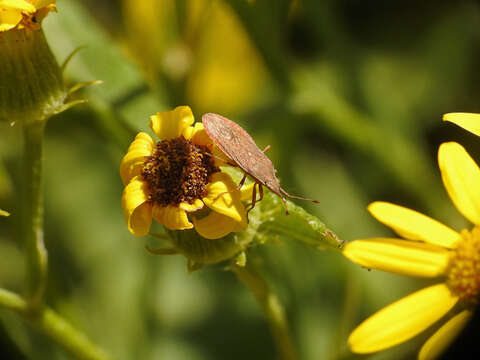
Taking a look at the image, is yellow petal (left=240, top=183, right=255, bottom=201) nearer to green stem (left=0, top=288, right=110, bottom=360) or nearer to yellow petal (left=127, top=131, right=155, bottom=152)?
yellow petal (left=127, top=131, right=155, bottom=152)

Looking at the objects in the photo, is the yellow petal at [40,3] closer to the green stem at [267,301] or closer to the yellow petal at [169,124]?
the yellow petal at [169,124]

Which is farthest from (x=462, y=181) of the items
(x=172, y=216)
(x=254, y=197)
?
(x=172, y=216)

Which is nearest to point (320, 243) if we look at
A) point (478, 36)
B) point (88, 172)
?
point (88, 172)

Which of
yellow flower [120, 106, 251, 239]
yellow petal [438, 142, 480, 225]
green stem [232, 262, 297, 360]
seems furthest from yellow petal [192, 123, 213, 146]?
yellow petal [438, 142, 480, 225]

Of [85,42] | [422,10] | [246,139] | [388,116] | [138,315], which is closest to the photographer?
[246,139]

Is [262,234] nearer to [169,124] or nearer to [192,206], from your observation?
[192,206]

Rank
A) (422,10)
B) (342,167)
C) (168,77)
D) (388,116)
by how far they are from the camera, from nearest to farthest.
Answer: (168,77) < (388,116) < (342,167) < (422,10)

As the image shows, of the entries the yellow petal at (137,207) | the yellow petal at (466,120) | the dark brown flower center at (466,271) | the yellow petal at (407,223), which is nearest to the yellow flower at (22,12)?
the yellow petal at (137,207)

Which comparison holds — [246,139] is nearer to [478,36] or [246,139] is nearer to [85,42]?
[85,42]
